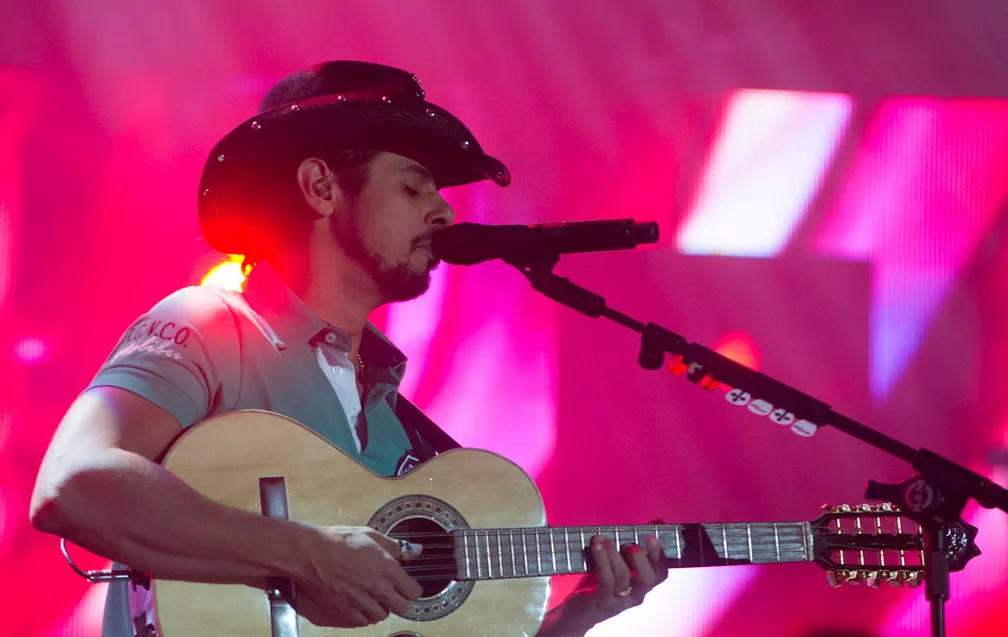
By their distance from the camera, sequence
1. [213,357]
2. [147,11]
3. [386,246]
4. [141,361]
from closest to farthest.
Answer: [141,361]
[213,357]
[386,246]
[147,11]

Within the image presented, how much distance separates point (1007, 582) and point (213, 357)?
8.69ft

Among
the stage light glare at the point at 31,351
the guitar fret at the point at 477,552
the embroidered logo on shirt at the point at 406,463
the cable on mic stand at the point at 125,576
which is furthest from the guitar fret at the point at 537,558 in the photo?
the stage light glare at the point at 31,351

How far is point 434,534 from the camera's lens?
2.06 metres

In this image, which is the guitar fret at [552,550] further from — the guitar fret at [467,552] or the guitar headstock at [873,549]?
the guitar headstock at [873,549]

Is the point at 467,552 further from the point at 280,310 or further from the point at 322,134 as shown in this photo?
the point at 322,134

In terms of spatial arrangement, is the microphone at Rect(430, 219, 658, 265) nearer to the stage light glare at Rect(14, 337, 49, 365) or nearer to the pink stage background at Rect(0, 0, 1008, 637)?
the pink stage background at Rect(0, 0, 1008, 637)

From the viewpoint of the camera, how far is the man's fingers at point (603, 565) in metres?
2.19

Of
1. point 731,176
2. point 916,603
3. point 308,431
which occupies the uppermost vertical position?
point 731,176

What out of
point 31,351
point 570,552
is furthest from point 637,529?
point 31,351

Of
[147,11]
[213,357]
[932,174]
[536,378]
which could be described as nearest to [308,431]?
[213,357]

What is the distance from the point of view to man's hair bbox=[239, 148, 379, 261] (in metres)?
2.46

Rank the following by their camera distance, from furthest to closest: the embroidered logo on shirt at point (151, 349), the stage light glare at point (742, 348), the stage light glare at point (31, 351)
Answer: the stage light glare at point (742, 348) < the stage light glare at point (31, 351) < the embroidered logo on shirt at point (151, 349)

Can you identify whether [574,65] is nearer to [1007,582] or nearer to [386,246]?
[386,246]

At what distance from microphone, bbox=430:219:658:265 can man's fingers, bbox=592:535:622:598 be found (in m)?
0.69
